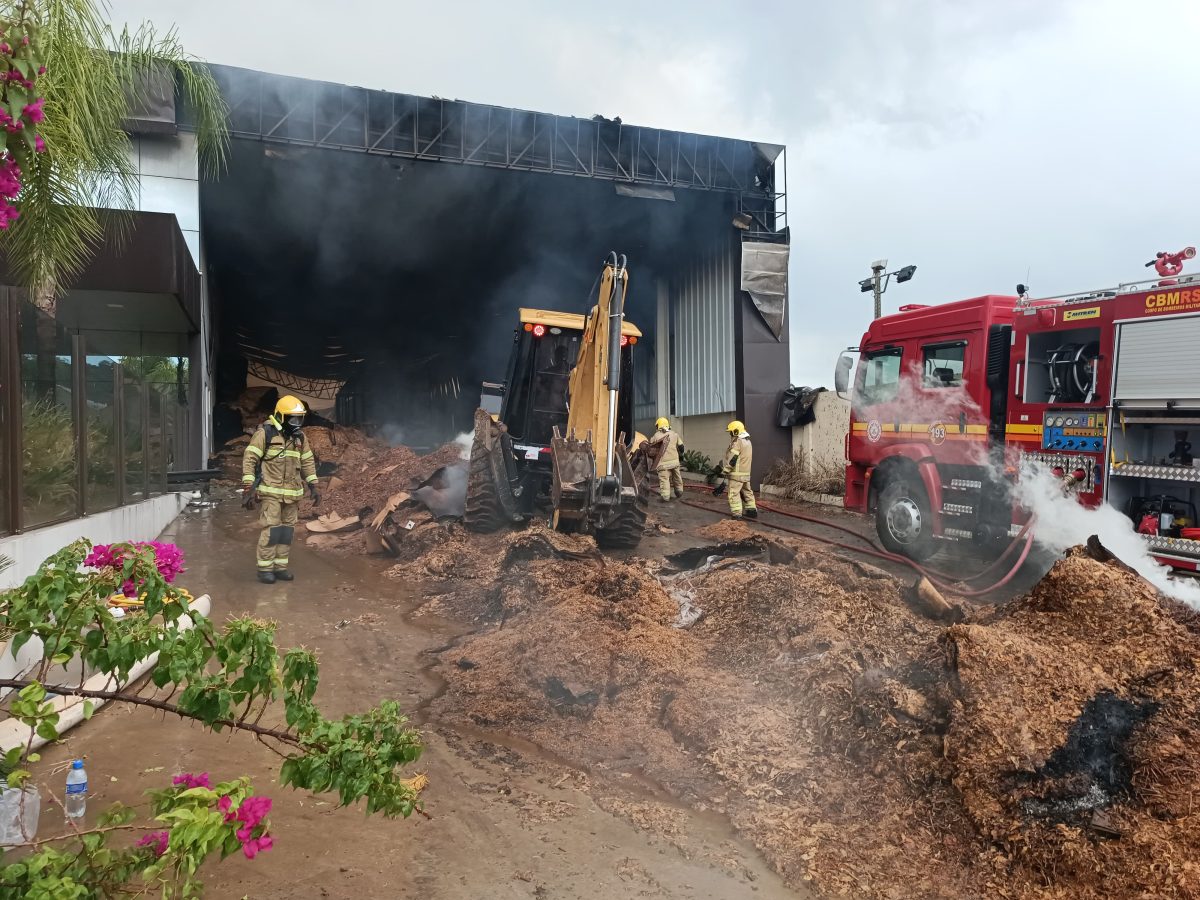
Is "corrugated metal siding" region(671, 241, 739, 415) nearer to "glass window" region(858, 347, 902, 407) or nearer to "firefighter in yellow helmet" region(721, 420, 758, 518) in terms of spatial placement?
"firefighter in yellow helmet" region(721, 420, 758, 518)

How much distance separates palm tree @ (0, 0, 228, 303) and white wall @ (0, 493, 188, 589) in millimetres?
1897

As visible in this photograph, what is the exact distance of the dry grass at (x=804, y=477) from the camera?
16995 mm

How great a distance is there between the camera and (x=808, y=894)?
10.6 feet

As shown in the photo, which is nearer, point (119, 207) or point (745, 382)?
point (119, 207)

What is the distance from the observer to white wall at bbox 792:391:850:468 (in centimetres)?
1791

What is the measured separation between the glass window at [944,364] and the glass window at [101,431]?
8579 mm

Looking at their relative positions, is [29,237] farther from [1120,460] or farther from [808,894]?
[1120,460]

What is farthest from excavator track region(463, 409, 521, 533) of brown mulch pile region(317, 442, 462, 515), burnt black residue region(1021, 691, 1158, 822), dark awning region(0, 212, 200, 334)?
burnt black residue region(1021, 691, 1158, 822)

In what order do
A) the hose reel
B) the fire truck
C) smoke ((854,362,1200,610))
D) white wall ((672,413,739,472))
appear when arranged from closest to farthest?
smoke ((854,362,1200,610)), the fire truck, the hose reel, white wall ((672,413,739,472))

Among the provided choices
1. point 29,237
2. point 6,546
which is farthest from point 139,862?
point 29,237

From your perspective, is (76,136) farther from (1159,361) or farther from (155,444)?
(1159,361)

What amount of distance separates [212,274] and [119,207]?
15678 mm

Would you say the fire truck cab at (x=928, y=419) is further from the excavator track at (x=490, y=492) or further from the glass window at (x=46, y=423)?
the glass window at (x=46, y=423)

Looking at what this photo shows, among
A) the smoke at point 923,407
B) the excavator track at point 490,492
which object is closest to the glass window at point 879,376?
the smoke at point 923,407
